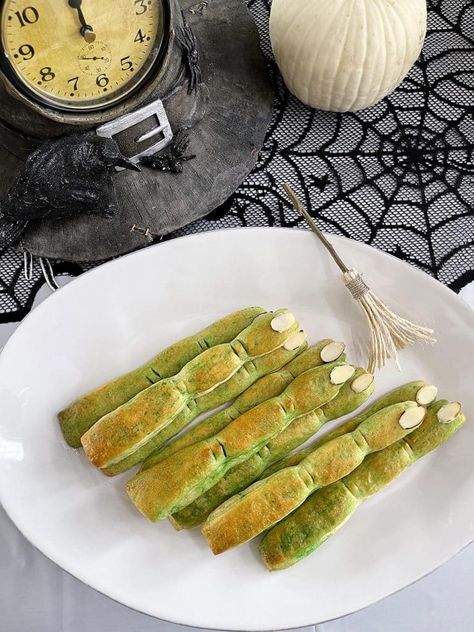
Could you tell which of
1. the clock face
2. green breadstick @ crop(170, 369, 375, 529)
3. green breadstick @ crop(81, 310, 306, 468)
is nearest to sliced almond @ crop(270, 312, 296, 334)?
green breadstick @ crop(81, 310, 306, 468)

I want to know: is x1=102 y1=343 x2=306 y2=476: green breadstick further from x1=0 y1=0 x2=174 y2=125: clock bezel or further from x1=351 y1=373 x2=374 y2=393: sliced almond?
x1=0 y1=0 x2=174 y2=125: clock bezel

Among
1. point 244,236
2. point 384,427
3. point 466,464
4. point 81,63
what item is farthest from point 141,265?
point 466,464

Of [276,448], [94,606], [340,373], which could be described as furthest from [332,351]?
[94,606]

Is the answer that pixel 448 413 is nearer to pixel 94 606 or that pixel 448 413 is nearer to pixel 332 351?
pixel 332 351

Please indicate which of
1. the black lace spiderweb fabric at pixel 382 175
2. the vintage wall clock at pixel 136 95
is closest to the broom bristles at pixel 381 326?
the black lace spiderweb fabric at pixel 382 175

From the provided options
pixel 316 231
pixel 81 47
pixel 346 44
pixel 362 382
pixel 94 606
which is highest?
pixel 81 47

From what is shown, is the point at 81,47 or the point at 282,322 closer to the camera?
the point at 81,47

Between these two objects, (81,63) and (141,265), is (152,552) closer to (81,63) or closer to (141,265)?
(141,265)
